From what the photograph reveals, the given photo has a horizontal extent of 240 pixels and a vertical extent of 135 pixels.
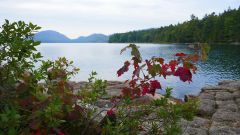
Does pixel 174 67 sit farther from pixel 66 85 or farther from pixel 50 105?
pixel 50 105

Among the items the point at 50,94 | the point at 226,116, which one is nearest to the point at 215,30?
the point at 226,116

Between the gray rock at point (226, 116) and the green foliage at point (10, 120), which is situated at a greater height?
the green foliage at point (10, 120)

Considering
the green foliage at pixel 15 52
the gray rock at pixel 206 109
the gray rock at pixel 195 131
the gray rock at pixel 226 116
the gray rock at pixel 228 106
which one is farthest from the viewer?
the gray rock at pixel 228 106

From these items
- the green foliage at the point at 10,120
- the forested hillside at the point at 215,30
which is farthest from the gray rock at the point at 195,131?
the forested hillside at the point at 215,30

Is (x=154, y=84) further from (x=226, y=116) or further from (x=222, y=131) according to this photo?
(x=226, y=116)

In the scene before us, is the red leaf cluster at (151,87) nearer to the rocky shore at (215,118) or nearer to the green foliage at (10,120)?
the green foliage at (10,120)

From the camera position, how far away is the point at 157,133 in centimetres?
405

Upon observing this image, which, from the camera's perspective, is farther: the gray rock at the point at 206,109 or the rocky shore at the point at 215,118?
the gray rock at the point at 206,109

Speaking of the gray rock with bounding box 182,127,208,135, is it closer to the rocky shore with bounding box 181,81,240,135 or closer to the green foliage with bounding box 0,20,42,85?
the rocky shore with bounding box 181,81,240,135

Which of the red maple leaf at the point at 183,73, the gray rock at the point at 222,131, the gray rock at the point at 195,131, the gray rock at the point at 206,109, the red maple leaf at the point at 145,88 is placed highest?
the red maple leaf at the point at 183,73

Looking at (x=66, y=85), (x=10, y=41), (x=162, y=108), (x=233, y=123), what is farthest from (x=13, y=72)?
(x=233, y=123)

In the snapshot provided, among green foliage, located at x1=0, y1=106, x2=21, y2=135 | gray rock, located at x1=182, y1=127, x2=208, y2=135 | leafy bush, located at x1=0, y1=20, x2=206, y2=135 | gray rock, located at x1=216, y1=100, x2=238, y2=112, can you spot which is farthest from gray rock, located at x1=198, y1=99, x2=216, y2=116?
green foliage, located at x1=0, y1=106, x2=21, y2=135

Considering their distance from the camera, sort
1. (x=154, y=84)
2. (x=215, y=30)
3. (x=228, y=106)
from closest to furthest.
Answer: (x=154, y=84) < (x=228, y=106) < (x=215, y=30)

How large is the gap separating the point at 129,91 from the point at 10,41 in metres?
1.30
